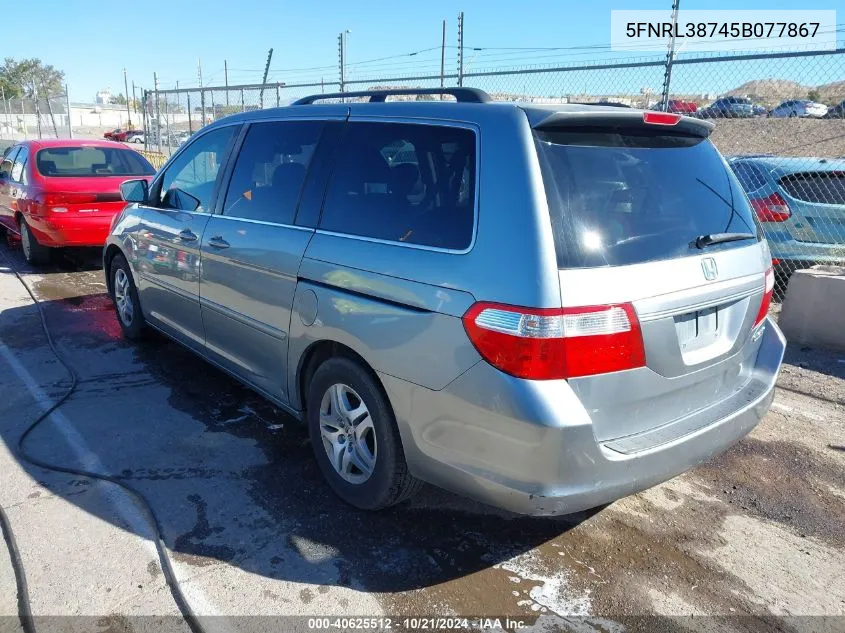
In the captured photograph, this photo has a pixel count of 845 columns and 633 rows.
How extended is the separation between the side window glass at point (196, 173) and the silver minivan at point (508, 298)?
0.81 m

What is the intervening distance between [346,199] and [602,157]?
1.23m

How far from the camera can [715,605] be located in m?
2.64

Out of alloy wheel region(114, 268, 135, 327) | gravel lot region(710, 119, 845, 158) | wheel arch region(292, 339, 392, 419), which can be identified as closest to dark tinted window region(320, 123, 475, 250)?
wheel arch region(292, 339, 392, 419)

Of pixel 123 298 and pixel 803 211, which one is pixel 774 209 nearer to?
pixel 803 211

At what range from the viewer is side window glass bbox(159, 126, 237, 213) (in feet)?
14.1

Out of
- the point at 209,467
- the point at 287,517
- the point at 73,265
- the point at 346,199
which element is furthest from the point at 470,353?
the point at 73,265

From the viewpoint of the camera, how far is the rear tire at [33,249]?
852cm

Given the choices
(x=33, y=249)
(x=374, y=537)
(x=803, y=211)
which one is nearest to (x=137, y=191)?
(x=374, y=537)

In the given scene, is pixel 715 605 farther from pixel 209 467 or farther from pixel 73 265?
pixel 73 265

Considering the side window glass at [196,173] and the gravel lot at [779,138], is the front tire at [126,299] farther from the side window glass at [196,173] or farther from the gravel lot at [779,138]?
the gravel lot at [779,138]

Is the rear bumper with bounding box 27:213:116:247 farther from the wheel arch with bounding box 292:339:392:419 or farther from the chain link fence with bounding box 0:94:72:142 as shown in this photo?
the chain link fence with bounding box 0:94:72:142

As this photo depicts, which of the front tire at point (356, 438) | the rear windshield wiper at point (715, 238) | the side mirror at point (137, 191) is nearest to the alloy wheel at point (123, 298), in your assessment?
the side mirror at point (137, 191)

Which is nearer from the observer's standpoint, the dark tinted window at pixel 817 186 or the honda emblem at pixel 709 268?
the honda emblem at pixel 709 268

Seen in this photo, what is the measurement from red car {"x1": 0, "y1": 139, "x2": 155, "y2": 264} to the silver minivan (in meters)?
5.53
